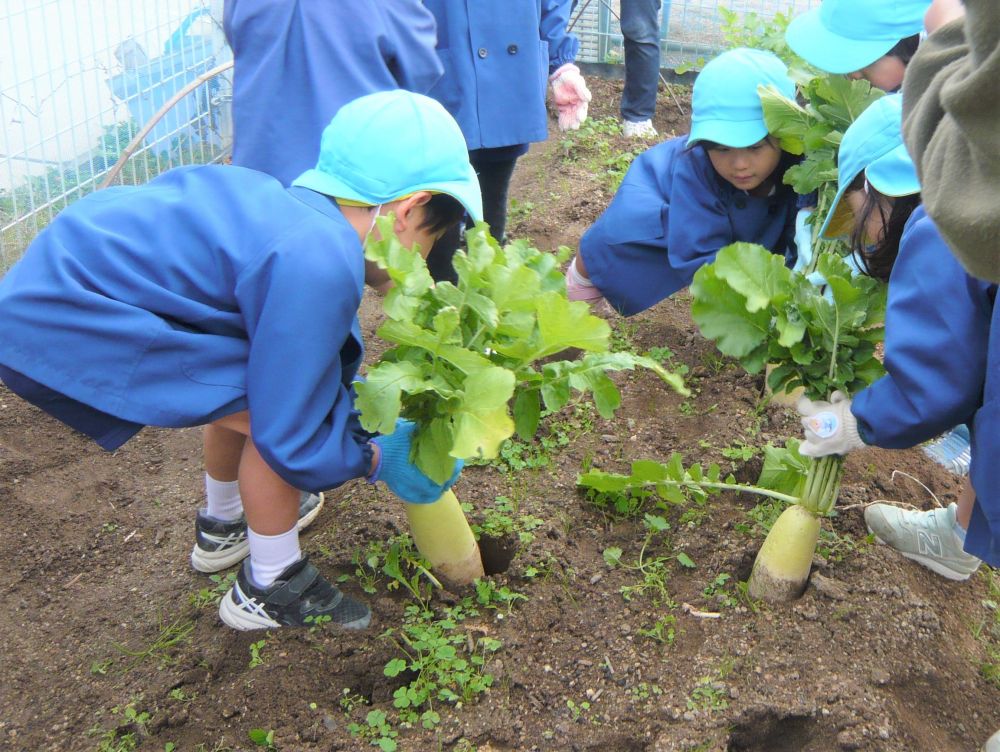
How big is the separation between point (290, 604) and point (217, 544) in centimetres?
38

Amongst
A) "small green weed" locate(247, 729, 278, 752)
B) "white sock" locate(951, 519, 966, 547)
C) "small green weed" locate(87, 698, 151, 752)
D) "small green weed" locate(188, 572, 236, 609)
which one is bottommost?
"small green weed" locate(188, 572, 236, 609)

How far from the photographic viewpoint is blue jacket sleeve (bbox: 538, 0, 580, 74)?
3.80 m

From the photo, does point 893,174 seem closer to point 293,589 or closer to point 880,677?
point 880,677

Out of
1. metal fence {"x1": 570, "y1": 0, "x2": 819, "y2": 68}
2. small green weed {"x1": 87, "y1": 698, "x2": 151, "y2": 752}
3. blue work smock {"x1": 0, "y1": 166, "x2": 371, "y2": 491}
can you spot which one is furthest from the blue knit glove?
metal fence {"x1": 570, "y1": 0, "x2": 819, "y2": 68}

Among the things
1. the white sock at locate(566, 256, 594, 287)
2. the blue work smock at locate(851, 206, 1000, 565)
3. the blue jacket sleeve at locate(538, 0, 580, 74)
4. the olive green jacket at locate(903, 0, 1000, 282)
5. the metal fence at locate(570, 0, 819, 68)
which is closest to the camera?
the olive green jacket at locate(903, 0, 1000, 282)

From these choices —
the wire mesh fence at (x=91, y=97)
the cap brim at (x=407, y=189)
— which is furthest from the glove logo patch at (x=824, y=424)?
the wire mesh fence at (x=91, y=97)

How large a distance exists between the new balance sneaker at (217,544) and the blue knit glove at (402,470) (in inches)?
18.7

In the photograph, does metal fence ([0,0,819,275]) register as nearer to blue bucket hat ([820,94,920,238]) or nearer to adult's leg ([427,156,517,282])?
adult's leg ([427,156,517,282])

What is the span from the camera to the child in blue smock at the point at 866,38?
3201 millimetres

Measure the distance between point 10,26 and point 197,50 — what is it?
4.59 feet

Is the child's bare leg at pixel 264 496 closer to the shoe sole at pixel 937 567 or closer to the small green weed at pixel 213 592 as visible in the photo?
the small green weed at pixel 213 592

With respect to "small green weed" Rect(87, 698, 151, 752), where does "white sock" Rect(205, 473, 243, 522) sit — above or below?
above

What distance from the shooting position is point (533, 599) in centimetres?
255

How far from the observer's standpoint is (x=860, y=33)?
10.6 ft
